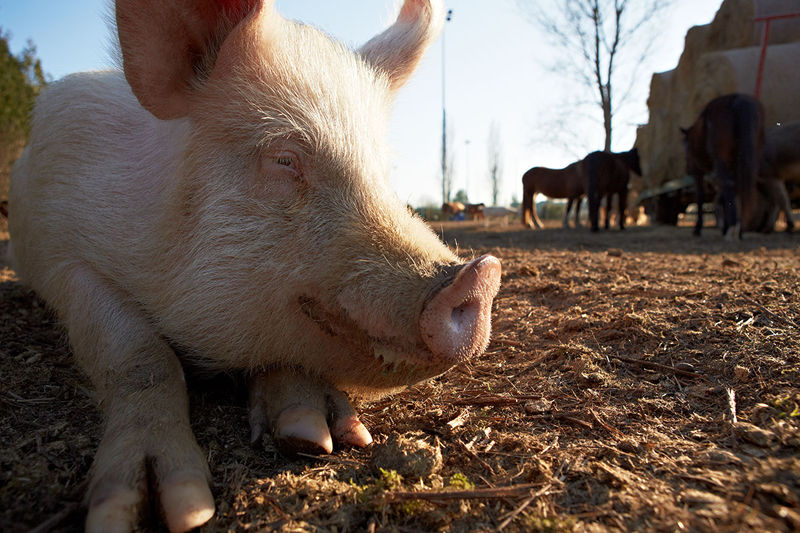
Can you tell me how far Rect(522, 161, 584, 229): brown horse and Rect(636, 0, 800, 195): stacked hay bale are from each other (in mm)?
3256

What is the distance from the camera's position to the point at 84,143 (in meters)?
2.56

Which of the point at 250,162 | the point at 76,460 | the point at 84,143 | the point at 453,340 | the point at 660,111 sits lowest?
the point at 76,460

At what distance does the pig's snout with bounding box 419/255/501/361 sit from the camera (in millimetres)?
1513

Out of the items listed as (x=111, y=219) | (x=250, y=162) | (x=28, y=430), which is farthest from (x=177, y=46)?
(x=28, y=430)

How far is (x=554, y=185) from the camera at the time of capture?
54.4 ft

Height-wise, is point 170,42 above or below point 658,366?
above

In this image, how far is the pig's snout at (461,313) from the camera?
151cm

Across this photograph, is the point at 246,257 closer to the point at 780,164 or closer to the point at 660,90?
the point at 780,164

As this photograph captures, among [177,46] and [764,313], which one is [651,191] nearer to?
[764,313]

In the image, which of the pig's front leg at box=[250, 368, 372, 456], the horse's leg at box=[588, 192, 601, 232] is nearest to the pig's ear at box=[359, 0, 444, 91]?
the pig's front leg at box=[250, 368, 372, 456]

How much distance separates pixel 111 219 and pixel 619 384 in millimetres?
2201

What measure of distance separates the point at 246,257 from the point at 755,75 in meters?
15.6

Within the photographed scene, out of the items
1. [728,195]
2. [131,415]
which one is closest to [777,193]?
[728,195]

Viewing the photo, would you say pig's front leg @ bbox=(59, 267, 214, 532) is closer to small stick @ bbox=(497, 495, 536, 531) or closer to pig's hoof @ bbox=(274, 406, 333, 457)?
pig's hoof @ bbox=(274, 406, 333, 457)
